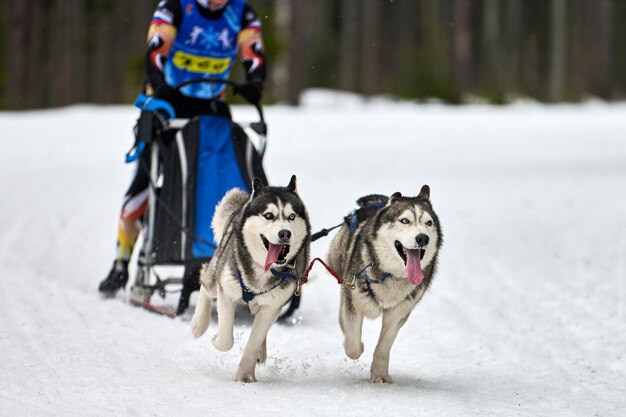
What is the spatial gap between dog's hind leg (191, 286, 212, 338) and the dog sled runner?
2.67ft

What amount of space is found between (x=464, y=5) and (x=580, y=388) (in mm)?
25440

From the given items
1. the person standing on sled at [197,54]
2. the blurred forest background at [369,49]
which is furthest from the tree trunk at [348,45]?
the person standing on sled at [197,54]

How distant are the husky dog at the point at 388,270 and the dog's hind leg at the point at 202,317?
70 centimetres

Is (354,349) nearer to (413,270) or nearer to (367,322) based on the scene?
(413,270)

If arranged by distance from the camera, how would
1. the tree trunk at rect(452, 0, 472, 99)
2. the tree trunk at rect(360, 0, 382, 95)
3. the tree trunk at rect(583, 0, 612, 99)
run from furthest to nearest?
1. the tree trunk at rect(360, 0, 382, 95)
2. the tree trunk at rect(452, 0, 472, 99)
3. the tree trunk at rect(583, 0, 612, 99)

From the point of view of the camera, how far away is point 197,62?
6.57 m

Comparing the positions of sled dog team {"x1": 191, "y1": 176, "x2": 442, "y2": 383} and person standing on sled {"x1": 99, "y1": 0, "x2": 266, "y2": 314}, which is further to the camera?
person standing on sled {"x1": 99, "y1": 0, "x2": 266, "y2": 314}

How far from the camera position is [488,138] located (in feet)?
60.7

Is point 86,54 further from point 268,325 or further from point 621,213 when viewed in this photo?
point 268,325

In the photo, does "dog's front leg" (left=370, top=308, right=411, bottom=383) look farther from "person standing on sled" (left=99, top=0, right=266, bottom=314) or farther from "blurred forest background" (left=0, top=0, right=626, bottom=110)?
"blurred forest background" (left=0, top=0, right=626, bottom=110)

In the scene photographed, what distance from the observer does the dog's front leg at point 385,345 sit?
4691 mm

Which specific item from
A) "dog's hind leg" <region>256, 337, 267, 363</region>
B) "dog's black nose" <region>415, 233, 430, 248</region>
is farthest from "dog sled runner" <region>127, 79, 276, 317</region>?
"dog's black nose" <region>415, 233, 430, 248</region>

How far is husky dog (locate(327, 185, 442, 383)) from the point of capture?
455 cm

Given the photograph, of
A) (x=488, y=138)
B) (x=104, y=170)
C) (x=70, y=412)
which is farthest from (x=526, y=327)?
(x=488, y=138)
